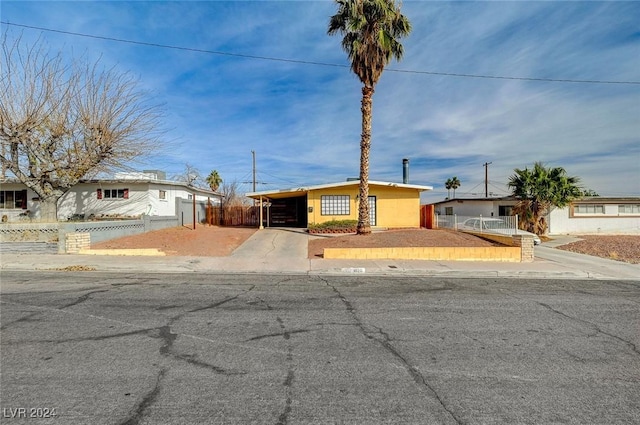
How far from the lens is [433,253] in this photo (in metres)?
13.8

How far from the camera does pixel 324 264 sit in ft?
39.9

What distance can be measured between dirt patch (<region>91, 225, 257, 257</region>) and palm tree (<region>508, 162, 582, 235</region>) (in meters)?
19.5

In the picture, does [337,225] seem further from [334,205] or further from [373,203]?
[373,203]

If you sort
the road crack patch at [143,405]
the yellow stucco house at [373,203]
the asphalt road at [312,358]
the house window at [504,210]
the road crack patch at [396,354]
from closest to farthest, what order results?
the road crack patch at [143,405] < the asphalt road at [312,358] < the road crack patch at [396,354] < the yellow stucco house at [373,203] < the house window at [504,210]

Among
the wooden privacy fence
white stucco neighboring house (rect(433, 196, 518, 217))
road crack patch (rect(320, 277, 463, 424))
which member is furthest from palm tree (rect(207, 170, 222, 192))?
road crack patch (rect(320, 277, 463, 424))

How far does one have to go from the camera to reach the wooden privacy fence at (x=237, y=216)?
1114 inches

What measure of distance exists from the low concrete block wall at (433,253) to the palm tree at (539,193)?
39.8 ft

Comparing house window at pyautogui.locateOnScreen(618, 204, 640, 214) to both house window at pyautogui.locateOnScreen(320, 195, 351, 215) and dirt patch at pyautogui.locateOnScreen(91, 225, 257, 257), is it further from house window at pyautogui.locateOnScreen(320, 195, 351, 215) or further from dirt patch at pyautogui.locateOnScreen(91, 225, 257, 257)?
dirt patch at pyautogui.locateOnScreen(91, 225, 257, 257)

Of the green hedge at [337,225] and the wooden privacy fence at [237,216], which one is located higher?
the wooden privacy fence at [237,216]

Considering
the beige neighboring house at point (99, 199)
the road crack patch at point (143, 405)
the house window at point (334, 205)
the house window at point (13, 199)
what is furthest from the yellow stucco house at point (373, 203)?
the road crack patch at point (143, 405)

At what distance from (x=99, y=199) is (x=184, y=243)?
417 inches

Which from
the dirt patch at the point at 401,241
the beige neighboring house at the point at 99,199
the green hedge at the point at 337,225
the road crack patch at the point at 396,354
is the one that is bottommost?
the road crack patch at the point at 396,354

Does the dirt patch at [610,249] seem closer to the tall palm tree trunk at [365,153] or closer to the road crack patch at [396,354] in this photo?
the tall palm tree trunk at [365,153]

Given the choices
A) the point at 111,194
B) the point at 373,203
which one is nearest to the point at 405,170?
the point at 373,203
